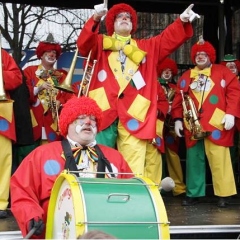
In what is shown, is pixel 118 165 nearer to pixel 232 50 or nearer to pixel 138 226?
pixel 138 226

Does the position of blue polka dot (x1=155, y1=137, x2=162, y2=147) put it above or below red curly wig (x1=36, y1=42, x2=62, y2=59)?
below

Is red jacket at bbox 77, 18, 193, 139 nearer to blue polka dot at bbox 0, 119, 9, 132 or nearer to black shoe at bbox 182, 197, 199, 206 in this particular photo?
blue polka dot at bbox 0, 119, 9, 132

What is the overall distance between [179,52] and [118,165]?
12.1 feet

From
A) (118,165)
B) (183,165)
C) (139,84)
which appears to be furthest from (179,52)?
(118,165)

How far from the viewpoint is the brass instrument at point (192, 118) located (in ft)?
18.8

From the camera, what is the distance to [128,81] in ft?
16.4

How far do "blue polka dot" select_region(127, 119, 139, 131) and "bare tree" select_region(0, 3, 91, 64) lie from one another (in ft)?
7.19

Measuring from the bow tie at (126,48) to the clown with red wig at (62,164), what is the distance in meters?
1.07

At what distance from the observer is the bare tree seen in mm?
6738

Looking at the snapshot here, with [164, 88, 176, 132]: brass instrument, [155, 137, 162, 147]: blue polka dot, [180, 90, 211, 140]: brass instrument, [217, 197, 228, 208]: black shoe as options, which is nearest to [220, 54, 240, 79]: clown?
[164, 88, 176, 132]: brass instrument

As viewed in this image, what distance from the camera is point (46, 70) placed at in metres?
6.08

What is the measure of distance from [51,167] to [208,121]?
235 cm

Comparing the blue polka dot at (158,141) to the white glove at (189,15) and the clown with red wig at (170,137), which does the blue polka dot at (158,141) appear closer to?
the clown with red wig at (170,137)

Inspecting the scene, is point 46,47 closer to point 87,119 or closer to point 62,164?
point 87,119
